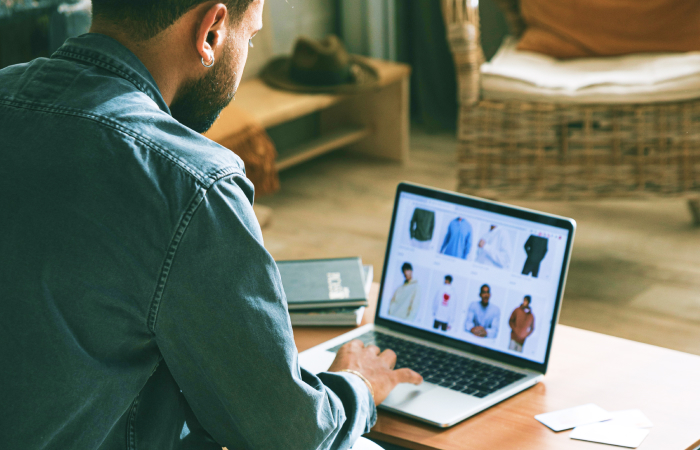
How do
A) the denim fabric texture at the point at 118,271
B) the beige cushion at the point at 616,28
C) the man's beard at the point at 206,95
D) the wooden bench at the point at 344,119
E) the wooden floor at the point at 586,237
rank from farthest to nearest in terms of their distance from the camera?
the wooden bench at the point at 344,119 < the beige cushion at the point at 616,28 < the wooden floor at the point at 586,237 < the man's beard at the point at 206,95 < the denim fabric texture at the point at 118,271

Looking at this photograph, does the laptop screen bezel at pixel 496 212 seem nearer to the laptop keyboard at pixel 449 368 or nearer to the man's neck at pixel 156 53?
the laptop keyboard at pixel 449 368

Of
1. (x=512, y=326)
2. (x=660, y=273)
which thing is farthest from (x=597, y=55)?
(x=512, y=326)

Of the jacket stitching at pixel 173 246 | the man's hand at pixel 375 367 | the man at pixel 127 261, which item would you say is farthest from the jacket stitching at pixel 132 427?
the man's hand at pixel 375 367

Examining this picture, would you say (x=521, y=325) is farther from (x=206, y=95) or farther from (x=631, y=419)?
(x=206, y=95)

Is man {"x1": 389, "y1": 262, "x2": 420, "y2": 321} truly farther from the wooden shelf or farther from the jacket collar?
the wooden shelf

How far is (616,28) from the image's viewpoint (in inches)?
91.1

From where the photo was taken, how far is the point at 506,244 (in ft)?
3.22

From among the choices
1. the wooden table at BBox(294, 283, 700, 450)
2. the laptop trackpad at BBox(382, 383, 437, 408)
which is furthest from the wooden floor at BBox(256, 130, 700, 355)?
the laptop trackpad at BBox(382, 383, 437, 408)

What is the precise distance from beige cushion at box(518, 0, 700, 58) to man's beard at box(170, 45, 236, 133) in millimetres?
1785

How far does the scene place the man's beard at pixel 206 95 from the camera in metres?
0.73

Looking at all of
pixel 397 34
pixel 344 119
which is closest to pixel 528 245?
pixel 344 119

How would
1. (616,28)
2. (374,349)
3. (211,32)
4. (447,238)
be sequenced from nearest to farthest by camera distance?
1. (211,32)
2. (374,349)
3. (447,238)
4. (616,28)

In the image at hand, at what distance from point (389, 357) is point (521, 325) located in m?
0.18

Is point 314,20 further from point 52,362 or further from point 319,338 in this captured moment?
point 52,362
